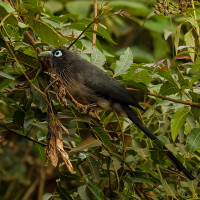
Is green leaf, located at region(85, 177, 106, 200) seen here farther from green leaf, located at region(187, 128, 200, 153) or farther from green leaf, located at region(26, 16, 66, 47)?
green leaf, located at region(26, 16, 66, 47)

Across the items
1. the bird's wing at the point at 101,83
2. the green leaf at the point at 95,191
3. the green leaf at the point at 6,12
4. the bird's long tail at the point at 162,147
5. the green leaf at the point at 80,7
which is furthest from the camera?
the green leaf at the point at 80,7

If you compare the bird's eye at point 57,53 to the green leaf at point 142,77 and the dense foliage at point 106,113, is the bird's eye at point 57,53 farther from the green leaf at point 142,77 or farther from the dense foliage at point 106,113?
the green leaf at point 142,77

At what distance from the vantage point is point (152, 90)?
2328 mm

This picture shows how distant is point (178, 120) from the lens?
206cm

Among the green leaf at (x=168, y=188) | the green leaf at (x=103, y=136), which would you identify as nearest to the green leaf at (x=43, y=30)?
the green leaf at (x=103, y=136)

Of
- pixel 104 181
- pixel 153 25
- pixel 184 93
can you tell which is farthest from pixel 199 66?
pixel 153 25

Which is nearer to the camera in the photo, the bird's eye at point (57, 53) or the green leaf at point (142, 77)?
the green leaf at point (142, 77)

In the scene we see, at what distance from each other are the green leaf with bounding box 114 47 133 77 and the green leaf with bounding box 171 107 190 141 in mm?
391

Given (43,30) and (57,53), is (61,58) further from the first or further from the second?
(43,30)

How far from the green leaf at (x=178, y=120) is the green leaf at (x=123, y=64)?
391mm

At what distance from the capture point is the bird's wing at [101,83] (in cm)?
265

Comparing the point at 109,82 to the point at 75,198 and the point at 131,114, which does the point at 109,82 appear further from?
the point at 75,198

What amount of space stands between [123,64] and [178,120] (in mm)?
457

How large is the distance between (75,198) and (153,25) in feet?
14.9
